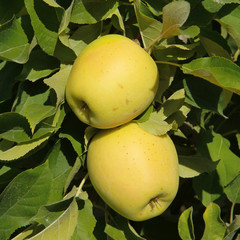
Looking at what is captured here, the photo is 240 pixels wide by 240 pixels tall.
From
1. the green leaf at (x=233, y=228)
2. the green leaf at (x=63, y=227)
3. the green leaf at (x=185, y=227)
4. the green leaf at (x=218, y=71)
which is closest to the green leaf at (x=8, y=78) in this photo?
the green leaf at (x=63, y=227)

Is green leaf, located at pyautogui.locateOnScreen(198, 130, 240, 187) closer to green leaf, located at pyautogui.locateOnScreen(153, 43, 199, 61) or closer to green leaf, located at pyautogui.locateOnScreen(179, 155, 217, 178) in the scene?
green leaf, located at pyautogui.locateOnScreen(179, 155, 217, 178)

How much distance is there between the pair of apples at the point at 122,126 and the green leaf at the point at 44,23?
4.2 inches

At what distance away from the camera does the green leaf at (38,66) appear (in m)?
1.08

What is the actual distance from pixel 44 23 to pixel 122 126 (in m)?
0.31

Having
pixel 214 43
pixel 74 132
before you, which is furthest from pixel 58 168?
pixel 214 43

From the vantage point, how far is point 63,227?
1035mm

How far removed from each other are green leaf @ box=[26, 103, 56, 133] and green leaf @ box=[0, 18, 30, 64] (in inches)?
4.5

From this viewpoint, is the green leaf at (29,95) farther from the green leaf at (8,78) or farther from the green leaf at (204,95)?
the green leaf at (204,95)

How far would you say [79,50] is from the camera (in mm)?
1063

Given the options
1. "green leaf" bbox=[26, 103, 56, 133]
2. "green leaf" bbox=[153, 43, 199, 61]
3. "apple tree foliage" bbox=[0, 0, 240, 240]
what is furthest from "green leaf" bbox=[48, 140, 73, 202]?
"green leaf" bbox=[153, 43, 199, 61]

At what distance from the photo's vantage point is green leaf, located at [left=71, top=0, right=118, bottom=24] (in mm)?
1016

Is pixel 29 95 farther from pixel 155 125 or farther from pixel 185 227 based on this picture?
pixel 185 227

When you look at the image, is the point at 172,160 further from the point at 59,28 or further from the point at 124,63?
the point at 59,28

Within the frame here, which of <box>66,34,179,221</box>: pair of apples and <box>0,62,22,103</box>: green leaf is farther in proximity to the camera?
<box>0,62,22,103</box>: green leaf
